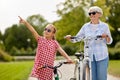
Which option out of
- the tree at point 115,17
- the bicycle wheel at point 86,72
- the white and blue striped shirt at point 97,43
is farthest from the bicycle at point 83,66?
the tree at point 115,17

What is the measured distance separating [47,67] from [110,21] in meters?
54.3

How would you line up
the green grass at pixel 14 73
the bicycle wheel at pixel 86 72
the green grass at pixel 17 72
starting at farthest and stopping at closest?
the green grass at pixel 17 72
the green grass at pixel 14 73
the bicycle wheel at pixel 86 72

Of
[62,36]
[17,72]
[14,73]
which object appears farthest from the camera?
[62,36]

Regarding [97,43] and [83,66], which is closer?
[83,66]

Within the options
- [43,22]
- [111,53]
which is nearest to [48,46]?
[111,53]

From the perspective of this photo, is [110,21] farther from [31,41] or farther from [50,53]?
[50,53]

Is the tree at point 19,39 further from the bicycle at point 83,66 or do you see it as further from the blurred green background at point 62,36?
the bicycle at point 83,66

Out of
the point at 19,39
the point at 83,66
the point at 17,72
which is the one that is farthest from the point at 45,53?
the point at 19,39

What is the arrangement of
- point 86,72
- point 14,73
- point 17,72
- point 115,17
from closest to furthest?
point 86,72
point 14,73
point 17,72
point 115,17

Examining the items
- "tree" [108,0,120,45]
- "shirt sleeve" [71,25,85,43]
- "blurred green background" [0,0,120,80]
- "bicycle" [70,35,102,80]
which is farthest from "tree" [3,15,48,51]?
"bicycle" [70,35,102,80]

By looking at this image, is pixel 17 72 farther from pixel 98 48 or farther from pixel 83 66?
pixel 83 66

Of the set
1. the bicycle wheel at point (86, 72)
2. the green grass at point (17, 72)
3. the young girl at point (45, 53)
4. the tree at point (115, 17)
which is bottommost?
the green grass at point (17, 72)

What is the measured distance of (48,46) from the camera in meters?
7.62

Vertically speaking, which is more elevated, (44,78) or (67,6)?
(67,6)
